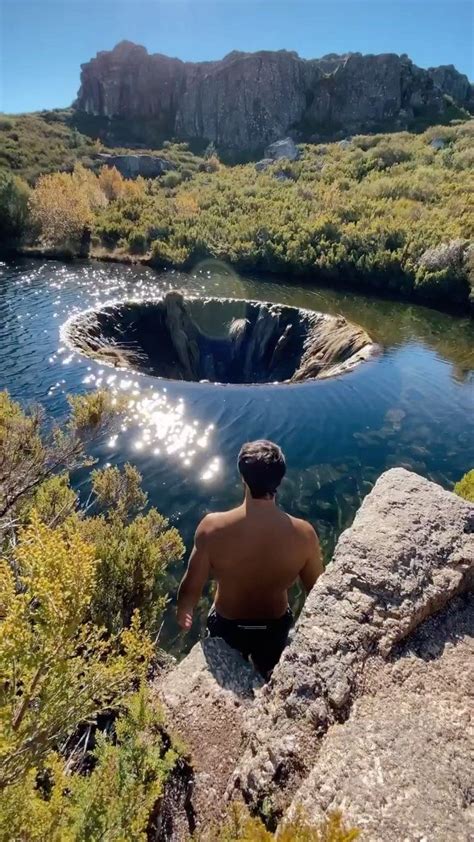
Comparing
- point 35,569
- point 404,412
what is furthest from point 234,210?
point 35,569

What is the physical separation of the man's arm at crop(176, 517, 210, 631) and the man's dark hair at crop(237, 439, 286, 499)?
0.45m

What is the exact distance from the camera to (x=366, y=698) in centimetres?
268

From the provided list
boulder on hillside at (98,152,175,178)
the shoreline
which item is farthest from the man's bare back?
boulder on hillside at (98,152,175,178)

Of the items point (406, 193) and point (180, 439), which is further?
point (406, 193)

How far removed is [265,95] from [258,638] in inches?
3839

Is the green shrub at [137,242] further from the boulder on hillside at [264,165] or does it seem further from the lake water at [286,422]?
the boulder on hillside at [264,165]

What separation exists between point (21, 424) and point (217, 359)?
15075 mm

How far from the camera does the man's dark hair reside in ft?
10.6

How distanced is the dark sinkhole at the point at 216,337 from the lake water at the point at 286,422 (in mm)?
1759

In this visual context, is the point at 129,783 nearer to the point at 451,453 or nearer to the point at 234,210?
the point at 451,453

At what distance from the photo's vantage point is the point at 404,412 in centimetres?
1313

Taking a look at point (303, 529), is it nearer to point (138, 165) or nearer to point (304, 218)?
point (304, 218)

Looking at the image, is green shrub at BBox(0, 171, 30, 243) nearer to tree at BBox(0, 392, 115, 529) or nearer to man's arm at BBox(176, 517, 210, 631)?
tree at BBox(0, 392, 115, 529)

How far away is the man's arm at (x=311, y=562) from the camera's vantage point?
11.5 feet
